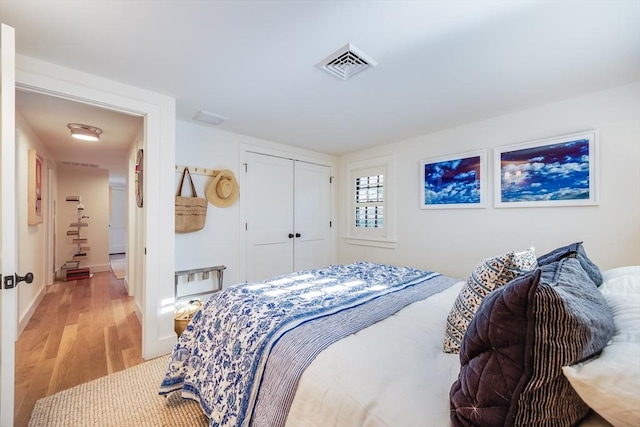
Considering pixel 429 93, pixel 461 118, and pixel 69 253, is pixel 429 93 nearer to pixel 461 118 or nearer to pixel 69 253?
pixel 461 118

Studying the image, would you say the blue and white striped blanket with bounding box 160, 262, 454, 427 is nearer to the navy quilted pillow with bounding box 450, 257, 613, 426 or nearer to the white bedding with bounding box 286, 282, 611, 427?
the white bedding with bounding box 286, 282, 611, 427

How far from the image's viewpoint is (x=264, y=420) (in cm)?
107

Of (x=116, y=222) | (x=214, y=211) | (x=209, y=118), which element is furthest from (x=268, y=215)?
(x=116, y=222)

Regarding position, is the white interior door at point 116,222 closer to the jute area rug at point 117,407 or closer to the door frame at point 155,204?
the door frame at point 155,204

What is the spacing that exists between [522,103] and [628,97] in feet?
2.28

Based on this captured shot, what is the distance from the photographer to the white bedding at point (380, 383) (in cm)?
80

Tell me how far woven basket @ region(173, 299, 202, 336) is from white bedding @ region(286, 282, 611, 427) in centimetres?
171

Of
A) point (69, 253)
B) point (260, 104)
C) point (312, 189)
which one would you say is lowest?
point (69, 253)

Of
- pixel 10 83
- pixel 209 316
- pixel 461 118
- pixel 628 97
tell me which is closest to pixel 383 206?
pixel 461 118

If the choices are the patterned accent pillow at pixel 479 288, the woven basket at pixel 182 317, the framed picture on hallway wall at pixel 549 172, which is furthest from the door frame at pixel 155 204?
the framed picture on hallway wall at pixel 549 172

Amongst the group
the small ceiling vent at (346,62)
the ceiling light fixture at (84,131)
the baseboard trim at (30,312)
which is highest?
the small ceiling vent at (346,62)

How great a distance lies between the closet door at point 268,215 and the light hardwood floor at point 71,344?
4.87 ft

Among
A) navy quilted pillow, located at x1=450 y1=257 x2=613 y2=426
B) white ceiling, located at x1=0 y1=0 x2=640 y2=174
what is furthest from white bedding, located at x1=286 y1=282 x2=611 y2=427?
white ceiling, located at x1=0 y1=0 x2=640 y2=174

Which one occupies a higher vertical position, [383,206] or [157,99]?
[157,99]
